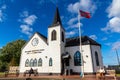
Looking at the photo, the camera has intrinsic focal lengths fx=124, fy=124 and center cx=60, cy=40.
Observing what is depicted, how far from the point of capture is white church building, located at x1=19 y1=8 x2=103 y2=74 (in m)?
22.9

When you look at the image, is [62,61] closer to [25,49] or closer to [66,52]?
[66,52]

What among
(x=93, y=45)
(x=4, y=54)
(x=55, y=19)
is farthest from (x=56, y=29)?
(x=4, y=54)

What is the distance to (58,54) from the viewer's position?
2359 centimetres

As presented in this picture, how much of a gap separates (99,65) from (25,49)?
15.9 m

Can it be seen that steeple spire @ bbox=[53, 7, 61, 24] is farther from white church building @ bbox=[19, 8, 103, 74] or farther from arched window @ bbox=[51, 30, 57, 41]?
arched window @ bbox=[51, 30, 57, 41]

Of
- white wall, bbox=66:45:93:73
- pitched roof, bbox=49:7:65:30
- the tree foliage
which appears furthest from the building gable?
the tree foliage

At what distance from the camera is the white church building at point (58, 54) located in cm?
2286

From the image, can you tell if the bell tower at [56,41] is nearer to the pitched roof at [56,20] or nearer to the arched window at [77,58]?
the pitched roof at [56,20]

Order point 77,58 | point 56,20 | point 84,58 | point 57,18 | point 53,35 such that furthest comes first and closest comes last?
point 57,18, point 56,20, point 53,35, point 77,58, point 84,58

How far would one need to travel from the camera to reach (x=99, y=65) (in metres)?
23.1

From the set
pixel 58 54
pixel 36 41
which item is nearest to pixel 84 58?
pixel 58 54

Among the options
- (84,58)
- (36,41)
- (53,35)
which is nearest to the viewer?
(84,58)

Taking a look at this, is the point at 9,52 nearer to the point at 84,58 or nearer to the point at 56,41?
the point at 56,41

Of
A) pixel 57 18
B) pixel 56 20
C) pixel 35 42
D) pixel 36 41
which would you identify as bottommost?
pixel 35 42
